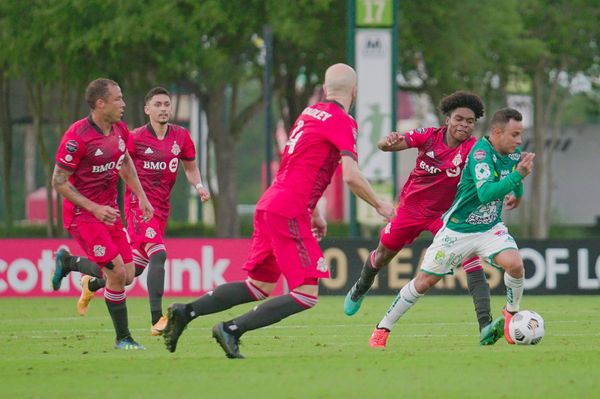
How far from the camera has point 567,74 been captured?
4734 centimetres

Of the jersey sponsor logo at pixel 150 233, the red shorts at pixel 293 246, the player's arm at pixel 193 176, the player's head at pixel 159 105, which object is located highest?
the player's head at pixel 159 105

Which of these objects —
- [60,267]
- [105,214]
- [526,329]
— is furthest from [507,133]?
[60,267]

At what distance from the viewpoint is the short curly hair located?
44.1 feet

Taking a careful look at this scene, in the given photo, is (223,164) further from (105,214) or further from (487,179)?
(487,179)

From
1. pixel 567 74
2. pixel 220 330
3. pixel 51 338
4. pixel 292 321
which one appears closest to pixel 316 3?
pixel 567 74

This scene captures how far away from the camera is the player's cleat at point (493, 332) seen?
42.4ft

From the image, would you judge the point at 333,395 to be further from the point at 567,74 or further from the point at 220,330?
the point at 567,74

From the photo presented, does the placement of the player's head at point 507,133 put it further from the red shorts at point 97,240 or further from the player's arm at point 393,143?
the red shorts at point 97,240

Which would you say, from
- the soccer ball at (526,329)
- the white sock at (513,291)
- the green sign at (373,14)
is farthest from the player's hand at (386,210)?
the green sign at (373,14)

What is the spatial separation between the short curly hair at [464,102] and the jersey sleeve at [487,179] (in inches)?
28.5

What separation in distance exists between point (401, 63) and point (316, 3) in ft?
16.6

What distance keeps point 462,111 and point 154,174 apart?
3945mm

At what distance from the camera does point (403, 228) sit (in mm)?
14875

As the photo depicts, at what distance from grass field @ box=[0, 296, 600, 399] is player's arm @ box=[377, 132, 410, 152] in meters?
1.78
